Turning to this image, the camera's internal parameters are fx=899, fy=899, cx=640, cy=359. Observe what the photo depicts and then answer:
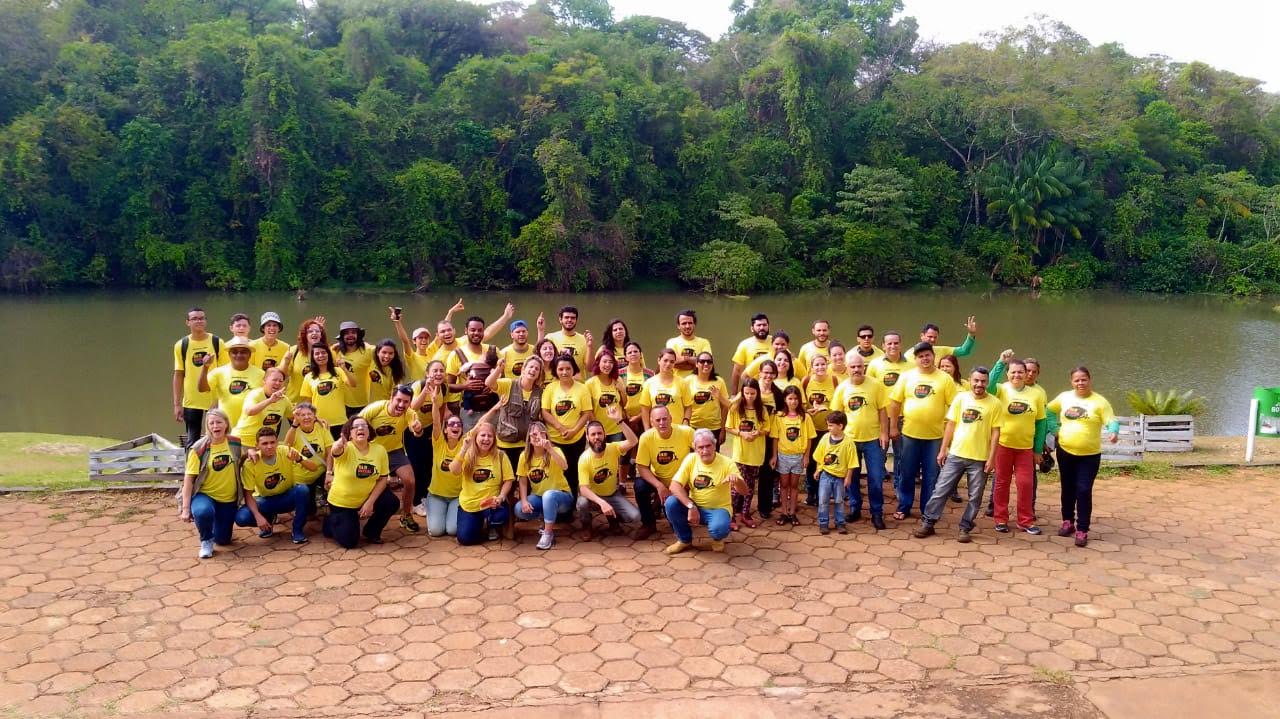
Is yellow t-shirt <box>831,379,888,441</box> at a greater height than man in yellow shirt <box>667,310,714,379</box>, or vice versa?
man in yellow shirt <box>667,310,714,379</box>

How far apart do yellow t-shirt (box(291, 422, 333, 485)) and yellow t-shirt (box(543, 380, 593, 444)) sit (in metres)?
1.48

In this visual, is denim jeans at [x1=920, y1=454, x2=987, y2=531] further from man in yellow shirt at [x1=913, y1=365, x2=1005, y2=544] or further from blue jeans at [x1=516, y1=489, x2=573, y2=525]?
blue jeans at [x1=516, y1=489, x2=573, y2=525]

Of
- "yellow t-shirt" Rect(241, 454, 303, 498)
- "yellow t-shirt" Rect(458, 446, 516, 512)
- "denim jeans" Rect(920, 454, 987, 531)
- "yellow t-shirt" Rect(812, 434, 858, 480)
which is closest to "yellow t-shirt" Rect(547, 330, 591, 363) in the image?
"yellow t-shirt" Rect(458, 446, 516, 512)

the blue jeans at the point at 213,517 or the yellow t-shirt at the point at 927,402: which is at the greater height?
the yellow t-shirt at the point at 927,402

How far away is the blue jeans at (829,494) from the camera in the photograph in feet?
19.6

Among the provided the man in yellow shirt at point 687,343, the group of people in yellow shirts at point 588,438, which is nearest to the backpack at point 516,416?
the group of people in yellow shirts at point 588,438

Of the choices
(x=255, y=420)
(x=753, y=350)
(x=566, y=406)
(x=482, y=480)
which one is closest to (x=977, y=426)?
(x=753, y=350)

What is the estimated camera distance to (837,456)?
5930mm

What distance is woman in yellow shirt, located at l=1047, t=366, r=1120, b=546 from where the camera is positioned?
5.75m

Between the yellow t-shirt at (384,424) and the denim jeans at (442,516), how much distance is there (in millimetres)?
490

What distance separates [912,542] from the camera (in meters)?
5.80

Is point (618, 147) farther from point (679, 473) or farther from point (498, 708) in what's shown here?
point (498, 708)

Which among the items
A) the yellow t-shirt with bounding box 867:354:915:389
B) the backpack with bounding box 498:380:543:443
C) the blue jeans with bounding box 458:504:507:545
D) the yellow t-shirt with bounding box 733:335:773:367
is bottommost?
the blue jeans with bounding box 458:504:507:545

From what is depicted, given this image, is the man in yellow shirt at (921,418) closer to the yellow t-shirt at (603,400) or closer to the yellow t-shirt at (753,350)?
the yellow t-shirt at (753,350)
